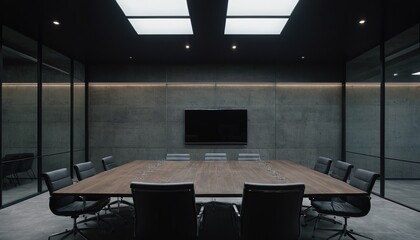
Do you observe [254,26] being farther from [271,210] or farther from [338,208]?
[271,210]

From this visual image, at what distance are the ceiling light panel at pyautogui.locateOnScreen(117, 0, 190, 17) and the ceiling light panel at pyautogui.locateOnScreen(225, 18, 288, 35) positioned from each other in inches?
35.1

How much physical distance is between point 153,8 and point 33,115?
3731 mm

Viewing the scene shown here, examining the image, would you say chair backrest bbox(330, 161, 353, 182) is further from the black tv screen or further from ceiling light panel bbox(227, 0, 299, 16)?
the black tv screen

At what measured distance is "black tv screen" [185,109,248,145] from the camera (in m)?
7.10

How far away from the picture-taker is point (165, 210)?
2086 mm

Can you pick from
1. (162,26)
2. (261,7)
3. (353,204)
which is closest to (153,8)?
(162,26)

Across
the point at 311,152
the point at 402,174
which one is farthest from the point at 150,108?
the point at 402,174

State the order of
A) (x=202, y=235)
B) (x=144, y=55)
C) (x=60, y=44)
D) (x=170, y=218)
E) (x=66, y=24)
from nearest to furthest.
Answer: (x=170, y=218), (x=202, y=235), (x=66, y=24), (x=60, y=44), (x=144, y=55)

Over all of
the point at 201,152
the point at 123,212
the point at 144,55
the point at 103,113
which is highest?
the point at 144,55

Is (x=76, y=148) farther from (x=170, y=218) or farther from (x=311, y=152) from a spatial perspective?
(x=311, y=152)

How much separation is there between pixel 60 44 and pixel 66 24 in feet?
4.61

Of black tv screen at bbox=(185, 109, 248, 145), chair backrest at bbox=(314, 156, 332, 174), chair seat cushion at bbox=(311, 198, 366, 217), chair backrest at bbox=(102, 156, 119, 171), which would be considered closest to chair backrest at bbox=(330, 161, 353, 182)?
chair backrest at bbox=(314, 156, 332, 174)

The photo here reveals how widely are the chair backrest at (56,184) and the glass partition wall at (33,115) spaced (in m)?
2.16

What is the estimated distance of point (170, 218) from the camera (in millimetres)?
2102
